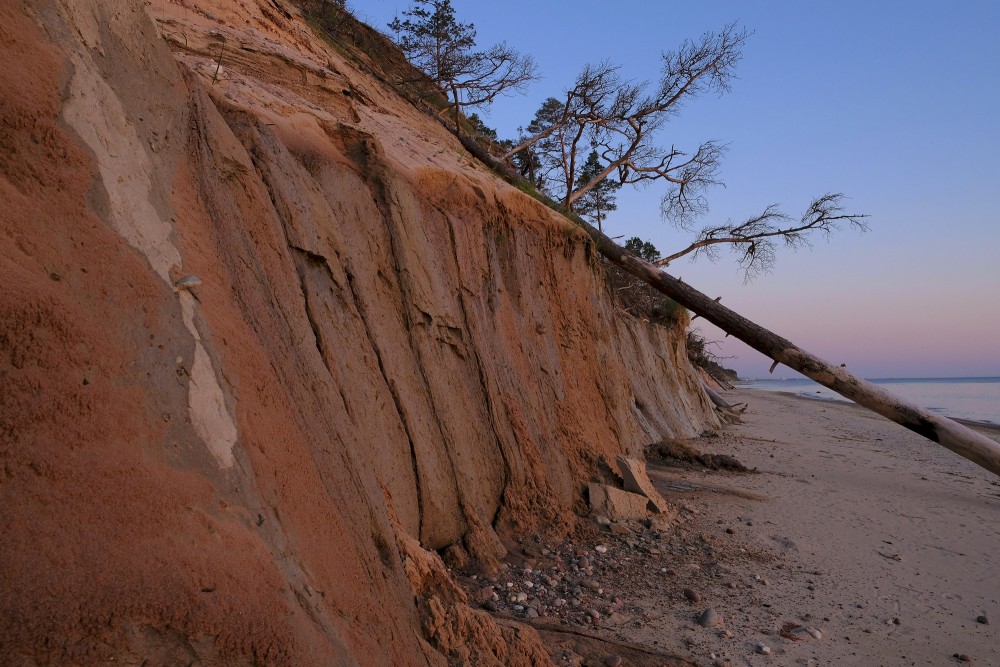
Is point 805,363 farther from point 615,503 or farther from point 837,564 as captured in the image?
point 615,503

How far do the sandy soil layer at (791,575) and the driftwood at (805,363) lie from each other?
3.11ft

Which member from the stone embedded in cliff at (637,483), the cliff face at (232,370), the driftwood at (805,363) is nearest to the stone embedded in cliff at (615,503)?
the stone embedded in cliff at (637,483)

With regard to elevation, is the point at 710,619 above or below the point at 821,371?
below

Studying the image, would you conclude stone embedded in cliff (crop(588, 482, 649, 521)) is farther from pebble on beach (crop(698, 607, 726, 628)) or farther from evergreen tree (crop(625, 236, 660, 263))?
evergreen tree (crop(625, 236, 660, 263))

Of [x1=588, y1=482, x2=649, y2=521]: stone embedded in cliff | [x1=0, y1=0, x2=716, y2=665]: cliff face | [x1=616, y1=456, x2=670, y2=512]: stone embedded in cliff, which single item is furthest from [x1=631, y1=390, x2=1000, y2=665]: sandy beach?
[x1=0, y1=0, x2=716, y2=665]: cliff face

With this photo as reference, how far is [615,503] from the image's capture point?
689 centimetres

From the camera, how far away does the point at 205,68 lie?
510 centimetres

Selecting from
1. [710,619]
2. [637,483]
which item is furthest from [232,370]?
[637,483]

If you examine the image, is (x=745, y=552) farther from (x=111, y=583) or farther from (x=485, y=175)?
(x=111, y=583)

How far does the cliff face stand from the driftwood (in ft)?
16.2

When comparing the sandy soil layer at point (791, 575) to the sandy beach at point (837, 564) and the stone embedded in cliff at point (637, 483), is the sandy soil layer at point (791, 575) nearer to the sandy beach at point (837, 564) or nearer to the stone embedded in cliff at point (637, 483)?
the sandy beach at point (837, 564)

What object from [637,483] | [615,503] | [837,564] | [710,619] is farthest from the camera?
[637,483]

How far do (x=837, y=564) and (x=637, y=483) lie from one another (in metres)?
2.20

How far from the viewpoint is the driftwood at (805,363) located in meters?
9.77
